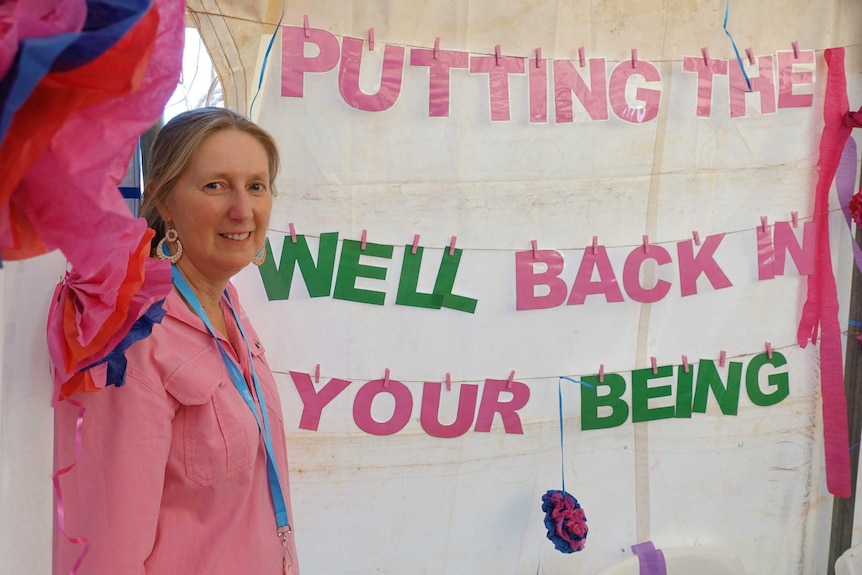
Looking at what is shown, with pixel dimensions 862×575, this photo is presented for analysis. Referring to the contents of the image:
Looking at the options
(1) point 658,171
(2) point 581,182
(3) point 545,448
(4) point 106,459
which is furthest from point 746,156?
(4) point 106,459

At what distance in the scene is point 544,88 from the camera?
1729 millimetres

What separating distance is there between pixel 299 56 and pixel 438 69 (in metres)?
0.28

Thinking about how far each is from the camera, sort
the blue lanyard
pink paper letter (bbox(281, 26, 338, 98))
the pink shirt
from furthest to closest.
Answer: pink paper letter (bbox(281, 26, 338, 98)) < the blue lanyard < the pink shirt

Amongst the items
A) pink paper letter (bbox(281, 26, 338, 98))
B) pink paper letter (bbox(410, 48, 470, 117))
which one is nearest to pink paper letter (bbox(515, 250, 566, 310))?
pink paper letter (bbox(410, 48, 470, 117))

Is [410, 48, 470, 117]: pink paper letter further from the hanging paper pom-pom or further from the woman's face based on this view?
the hanging paper pom-pom

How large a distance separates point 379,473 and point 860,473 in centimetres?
125

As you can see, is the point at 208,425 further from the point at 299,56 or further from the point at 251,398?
the point at 299,56

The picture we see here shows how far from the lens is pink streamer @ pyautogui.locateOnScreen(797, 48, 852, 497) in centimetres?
195

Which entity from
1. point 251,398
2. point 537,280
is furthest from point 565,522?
point 251,398

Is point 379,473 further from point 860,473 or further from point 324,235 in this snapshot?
point 860,473

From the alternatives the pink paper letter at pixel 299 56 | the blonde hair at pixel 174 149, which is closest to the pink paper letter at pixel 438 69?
the pink paper letter at pixel 299 56

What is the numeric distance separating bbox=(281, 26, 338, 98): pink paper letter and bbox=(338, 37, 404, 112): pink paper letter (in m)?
0.03

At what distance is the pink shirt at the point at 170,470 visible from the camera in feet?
3.40

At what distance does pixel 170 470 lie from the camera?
112 cm
